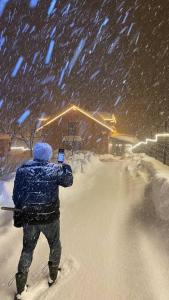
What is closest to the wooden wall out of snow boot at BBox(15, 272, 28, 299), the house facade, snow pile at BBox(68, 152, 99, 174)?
the house facade

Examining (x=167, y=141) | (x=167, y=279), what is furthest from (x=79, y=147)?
(x=167, y=279)

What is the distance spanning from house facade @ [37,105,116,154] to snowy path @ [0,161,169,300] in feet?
112

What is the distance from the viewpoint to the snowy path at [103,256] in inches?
170

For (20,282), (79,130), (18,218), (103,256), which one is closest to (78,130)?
(79,130)

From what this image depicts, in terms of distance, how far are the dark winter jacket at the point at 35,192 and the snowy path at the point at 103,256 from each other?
3.30 ft

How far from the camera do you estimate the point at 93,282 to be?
458 cm

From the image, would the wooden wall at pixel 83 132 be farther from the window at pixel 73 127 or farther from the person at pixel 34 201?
the person at pixel 34 201

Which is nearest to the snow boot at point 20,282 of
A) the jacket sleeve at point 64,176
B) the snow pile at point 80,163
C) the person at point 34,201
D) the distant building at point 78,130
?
the person at point 34,201

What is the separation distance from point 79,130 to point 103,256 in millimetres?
38874

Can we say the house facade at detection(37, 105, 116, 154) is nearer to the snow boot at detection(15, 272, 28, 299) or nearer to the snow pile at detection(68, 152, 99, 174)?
the snow pile at detection(68, 152, 99, 174)

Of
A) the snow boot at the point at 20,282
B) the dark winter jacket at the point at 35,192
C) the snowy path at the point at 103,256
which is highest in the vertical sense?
the dark winter jacket at the point at 35,192

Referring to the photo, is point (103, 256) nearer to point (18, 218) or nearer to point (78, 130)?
point (18, 218)

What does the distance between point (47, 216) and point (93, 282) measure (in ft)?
3.92

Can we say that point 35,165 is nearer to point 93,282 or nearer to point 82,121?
point 93,282
